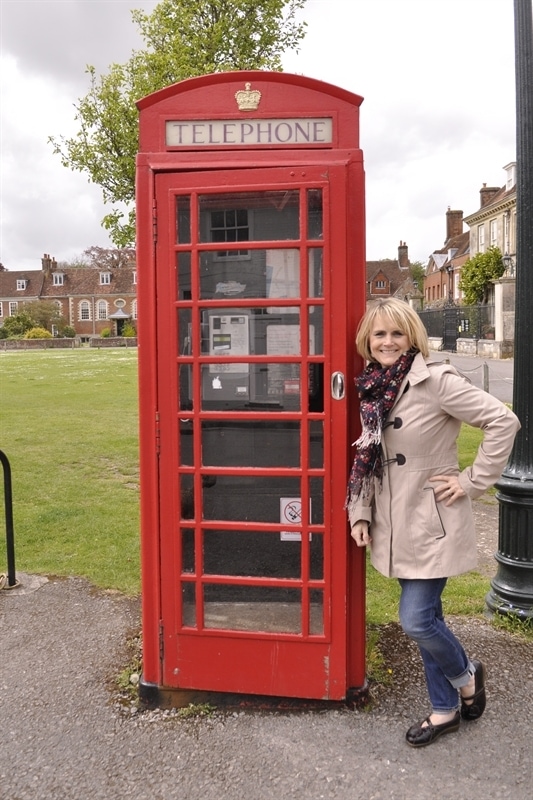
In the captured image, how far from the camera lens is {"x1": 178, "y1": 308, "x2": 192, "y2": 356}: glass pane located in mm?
2953

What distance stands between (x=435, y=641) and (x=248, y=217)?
2.08m

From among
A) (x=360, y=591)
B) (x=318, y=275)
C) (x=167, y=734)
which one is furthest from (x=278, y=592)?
(x=318, y=275)

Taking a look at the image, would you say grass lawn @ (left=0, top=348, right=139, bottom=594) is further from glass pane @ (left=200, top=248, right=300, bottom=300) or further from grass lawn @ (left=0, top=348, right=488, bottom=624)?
glass pane @ (left=200, top=248, right=300, bottom=300)

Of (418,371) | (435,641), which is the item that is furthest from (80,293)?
(435,641)

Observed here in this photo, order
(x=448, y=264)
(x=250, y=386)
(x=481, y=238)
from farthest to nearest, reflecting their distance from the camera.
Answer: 1. (x=448, y=264)
2. (x=481, y=238)
3. (x=250, y=386)

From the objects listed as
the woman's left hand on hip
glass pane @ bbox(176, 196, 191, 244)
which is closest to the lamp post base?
the woman's left hand on hip

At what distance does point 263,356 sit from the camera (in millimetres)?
2947

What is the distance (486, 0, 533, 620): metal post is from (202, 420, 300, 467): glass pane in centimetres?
166

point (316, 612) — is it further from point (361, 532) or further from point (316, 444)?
point (316, 444)

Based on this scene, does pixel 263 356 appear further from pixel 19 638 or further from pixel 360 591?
pixel 19 638

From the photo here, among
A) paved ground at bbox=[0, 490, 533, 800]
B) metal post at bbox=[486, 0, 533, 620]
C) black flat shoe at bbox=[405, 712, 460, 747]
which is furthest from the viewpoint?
metal post at bbox=[486, 0, 533, 620]

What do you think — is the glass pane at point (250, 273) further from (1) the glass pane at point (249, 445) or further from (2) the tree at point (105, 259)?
(2) the tree at point (105, 259)

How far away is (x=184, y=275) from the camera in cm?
294

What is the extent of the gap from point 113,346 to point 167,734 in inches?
2298
